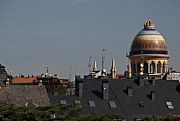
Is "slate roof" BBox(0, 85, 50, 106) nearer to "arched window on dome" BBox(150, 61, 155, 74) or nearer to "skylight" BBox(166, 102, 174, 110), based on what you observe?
"skylight" BBox(166, 102, 174, 110)

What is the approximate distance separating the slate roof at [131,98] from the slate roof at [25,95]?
68.1 inches

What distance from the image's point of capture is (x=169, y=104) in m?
67.4

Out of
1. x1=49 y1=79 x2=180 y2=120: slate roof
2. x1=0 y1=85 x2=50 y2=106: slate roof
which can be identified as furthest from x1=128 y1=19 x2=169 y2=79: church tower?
x1=0 y1=85 x2=50 y2=106: slate roof

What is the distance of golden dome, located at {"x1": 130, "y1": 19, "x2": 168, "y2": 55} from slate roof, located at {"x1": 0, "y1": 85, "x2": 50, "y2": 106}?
67.2m

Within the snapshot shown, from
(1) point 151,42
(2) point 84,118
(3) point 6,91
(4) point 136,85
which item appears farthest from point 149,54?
(2) point 84,118

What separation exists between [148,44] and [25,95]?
7015cm

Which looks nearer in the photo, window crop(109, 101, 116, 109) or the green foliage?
the green foliage

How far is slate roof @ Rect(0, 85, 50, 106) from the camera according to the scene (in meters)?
56.6

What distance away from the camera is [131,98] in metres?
66.9

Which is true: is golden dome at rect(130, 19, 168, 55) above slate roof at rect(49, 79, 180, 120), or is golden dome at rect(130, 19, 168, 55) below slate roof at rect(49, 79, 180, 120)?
above

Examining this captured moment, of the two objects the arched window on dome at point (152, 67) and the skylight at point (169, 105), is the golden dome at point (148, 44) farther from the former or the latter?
the skylight at point (169, 105)

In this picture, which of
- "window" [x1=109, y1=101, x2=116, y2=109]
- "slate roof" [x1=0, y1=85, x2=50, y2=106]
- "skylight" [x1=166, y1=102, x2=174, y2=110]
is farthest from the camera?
"skylight" [x1=166, y1=102, x2=174, y2=110]

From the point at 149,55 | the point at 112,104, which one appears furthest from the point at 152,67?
the point at 112,104

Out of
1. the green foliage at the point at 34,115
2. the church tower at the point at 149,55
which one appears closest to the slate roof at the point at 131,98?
the green foliage at the point at 34,115
